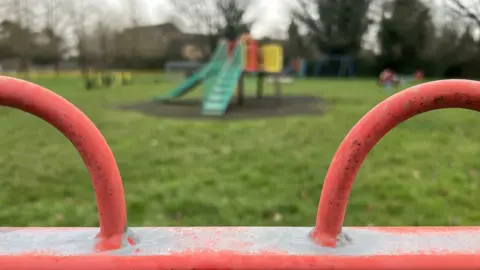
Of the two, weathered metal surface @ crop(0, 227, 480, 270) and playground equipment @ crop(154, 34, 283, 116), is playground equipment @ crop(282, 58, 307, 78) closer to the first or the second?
playground equipment @ crop(154, 34, 283, 116)

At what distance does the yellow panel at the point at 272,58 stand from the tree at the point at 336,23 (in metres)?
12.2

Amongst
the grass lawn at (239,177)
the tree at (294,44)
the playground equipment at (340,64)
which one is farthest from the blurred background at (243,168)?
the playground equipment at (340,64)

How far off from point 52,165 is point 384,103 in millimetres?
3946

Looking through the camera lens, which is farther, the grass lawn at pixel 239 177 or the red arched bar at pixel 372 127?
the grass lawn at pixel 239 177

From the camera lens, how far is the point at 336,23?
27781 mm

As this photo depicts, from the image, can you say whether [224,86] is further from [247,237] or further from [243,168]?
[247,237]

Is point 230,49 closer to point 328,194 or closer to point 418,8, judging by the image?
point 418,8

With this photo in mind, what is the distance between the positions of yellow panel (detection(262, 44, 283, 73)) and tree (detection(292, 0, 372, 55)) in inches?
480

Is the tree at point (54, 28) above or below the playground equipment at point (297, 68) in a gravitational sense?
above

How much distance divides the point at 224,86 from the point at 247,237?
10014 mm

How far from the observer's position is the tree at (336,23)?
25203 millimetres

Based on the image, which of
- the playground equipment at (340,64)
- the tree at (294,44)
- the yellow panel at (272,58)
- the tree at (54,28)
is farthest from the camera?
the playground equipment at (340,64)

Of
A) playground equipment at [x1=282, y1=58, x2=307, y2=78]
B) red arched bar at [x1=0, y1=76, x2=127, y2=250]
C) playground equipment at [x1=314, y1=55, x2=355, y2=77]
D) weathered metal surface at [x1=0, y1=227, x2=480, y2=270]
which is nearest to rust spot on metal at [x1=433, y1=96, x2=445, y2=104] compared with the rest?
weathered metal surface at [x1=0, y1=227, x2=480, y2=270]

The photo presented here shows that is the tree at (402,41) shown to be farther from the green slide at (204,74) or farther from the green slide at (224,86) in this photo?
the green slide at (224,86)
